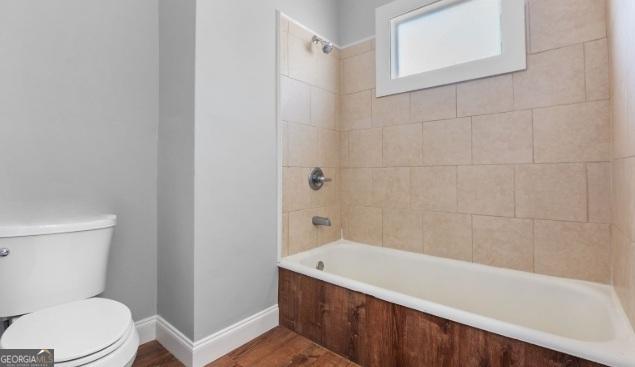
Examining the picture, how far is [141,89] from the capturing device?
1637 millimetres

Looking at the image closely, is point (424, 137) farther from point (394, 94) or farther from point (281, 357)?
point (281, 357)

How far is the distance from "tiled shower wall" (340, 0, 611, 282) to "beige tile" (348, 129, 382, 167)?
0.04 feet

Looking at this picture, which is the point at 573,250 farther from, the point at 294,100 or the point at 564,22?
the point at 294,100

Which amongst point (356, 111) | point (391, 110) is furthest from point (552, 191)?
point (356, 111)

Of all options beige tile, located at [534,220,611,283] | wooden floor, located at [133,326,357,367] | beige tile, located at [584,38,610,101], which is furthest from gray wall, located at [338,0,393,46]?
wooden floor, located at [133,326,357,367]

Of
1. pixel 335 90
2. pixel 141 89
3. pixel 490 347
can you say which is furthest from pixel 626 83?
pixel 141 89

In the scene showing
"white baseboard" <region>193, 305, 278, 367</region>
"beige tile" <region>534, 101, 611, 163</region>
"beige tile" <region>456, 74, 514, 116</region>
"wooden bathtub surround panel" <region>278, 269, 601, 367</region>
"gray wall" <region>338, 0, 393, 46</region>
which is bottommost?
"white baseboard" <region>193, 305, 278, 367</region>

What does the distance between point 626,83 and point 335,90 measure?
5.44 ft

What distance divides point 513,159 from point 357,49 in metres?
1.37

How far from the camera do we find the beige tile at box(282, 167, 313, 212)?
1914 millimetres

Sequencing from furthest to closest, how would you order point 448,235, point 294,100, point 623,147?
point 294,100
point 448,235
point 623,147

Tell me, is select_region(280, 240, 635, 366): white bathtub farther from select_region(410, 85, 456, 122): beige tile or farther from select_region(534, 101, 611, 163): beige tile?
select_region(410, 85, 456, 122): beige tile

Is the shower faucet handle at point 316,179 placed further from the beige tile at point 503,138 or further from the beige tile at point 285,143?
the beige tile at point 503,138

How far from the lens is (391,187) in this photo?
→ 6.86 feet
